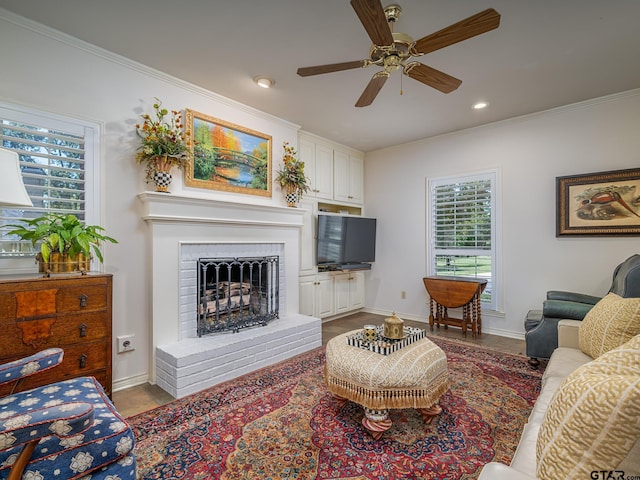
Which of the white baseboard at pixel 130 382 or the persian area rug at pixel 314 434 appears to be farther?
the white baseboard at pixel 130 382

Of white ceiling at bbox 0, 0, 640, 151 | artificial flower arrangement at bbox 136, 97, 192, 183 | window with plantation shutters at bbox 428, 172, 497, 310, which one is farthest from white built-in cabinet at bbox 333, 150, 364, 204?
artificial flower arrangement at bbox 136, 97, 192, 183

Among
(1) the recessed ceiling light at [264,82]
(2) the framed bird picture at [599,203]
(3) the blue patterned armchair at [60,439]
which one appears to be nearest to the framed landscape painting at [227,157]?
(1) the recessed ceiling light at [264,82]

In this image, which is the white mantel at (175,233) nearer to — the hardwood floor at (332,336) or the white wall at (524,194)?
the hardwood floor at (332,336)

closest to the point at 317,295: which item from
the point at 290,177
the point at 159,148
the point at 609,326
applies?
the point at 290,177

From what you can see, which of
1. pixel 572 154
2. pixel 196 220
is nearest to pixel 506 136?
pixel 572 154

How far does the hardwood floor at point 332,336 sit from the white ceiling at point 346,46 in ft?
8.42

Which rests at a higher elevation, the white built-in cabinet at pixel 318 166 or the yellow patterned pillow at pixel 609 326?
the white built-in cabinet at pixel 318 166

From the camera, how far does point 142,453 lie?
1.63 m

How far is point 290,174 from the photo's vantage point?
3.57 meters

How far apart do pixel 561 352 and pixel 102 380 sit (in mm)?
2966

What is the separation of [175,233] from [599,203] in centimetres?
410

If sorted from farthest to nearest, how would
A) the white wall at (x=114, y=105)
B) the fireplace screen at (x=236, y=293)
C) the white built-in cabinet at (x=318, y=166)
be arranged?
the white built-in cabinet at (x=318, y=166) → the fireplace screen at (x=236, y=293) → the white wall at (x=114, y=105)

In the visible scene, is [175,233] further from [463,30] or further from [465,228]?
[465,228]

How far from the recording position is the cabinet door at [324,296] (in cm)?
423
